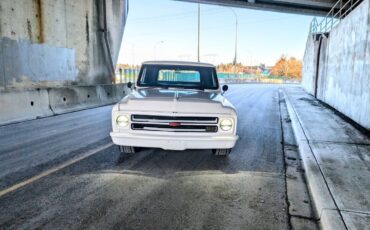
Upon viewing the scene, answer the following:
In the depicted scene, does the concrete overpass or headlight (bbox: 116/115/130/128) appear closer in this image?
the concrete overpass

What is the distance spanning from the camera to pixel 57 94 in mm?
12039

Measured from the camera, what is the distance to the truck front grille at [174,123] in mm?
5094

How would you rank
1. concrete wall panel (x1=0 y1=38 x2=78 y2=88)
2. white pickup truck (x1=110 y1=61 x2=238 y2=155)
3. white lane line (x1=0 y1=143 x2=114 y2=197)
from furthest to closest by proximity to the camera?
concrete wall panel (x1=0 y1=38 x2=78 y2=88), white pickup truck (x1=110 y1=61 x2=238 y2=155), white lane line (x1=0 y1=143 x2=114 y2=197)

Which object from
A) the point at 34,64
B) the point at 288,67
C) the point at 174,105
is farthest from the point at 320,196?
the point at 288,67

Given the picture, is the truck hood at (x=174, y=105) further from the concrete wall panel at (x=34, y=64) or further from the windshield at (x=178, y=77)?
the concrete wall panel at (x=34, y=64)

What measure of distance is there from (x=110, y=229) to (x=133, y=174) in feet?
5.93

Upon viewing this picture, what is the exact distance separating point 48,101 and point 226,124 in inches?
339

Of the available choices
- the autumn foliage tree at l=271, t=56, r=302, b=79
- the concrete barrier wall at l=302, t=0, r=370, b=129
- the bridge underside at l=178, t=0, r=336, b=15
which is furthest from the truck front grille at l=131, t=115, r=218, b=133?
the autumn foliage tree at l=271, t=56, r=302, b=79

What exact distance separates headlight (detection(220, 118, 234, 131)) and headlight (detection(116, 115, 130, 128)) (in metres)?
1.58

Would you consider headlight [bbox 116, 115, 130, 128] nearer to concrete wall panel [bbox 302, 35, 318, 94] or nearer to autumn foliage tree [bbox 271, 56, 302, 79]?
concrete wall panel [bbox 302, 35, 318, 94]

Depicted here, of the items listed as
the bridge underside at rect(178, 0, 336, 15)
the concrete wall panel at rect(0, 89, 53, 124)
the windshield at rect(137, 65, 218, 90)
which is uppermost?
the bridge underside at rect(178, 0, 336, 15)

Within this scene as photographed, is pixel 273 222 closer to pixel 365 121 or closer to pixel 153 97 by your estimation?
pixel 153 97

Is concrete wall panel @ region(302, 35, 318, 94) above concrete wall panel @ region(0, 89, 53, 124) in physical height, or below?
above

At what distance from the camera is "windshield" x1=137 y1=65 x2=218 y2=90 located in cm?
684
